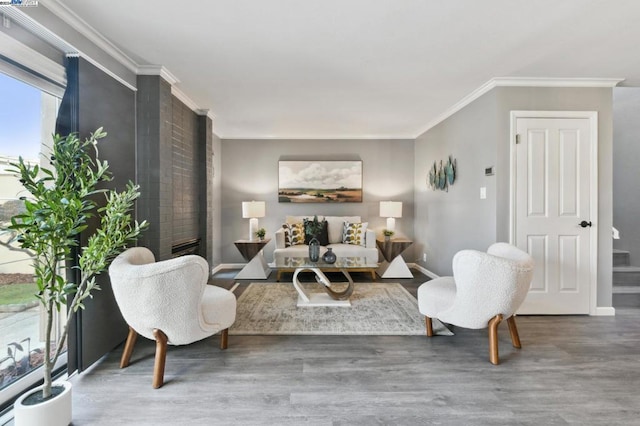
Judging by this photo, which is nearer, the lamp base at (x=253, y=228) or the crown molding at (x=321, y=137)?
the lamp base at (x=253, y=228)

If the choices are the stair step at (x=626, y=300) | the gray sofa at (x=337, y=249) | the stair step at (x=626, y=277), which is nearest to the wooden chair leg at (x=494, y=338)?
the gray sofa at (x=337, y=249)

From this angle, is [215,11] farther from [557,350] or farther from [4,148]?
[557,350]

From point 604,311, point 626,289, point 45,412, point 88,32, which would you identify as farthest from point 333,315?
point 626,289

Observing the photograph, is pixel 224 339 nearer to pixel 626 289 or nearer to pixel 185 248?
pixel 185 248

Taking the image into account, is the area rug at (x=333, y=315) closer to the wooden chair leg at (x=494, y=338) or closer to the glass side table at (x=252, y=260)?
the wooden chair leg at (x=494, y=338)

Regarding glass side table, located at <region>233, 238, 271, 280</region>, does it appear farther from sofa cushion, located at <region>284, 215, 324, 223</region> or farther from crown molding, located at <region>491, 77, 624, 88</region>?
crown molding, located at <region>491, 77, 624, 88</region>

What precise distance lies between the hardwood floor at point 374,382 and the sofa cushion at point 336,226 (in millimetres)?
2551

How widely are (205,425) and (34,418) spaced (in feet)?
2.60

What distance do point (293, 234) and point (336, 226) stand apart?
0.77 metres

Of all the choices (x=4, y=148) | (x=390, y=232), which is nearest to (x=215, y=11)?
(x=4, y=148)

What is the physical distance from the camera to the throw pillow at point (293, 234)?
15.5ft

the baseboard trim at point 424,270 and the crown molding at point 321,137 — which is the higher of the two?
the crown molding at point 321,137

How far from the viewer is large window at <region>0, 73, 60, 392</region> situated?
1.66 meters

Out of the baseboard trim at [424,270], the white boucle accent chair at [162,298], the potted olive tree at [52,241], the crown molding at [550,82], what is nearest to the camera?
the potted olive tree at [52,241]
